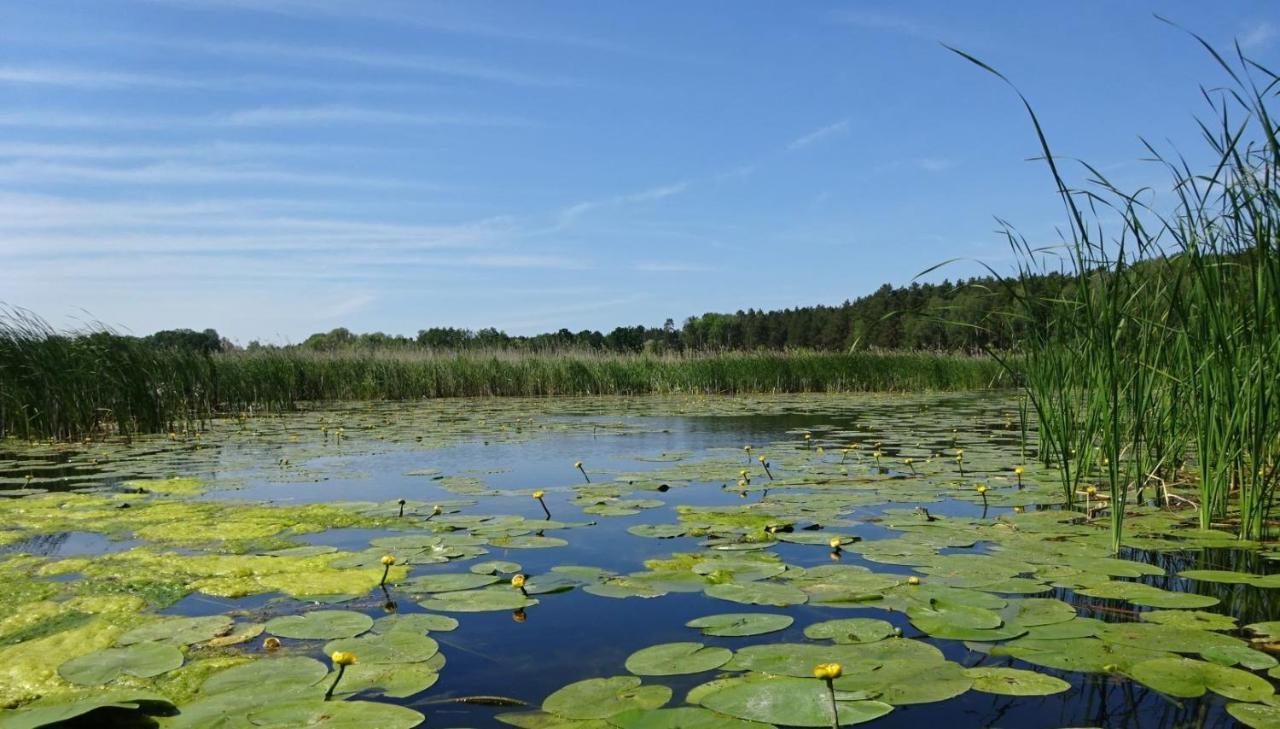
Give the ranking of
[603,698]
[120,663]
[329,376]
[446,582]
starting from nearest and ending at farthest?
[603,698]
[120,663]
[446,582]
[329,376]

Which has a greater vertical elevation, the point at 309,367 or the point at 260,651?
the point at 309,367

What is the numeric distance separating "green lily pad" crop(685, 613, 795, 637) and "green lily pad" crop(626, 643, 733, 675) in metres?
0.15

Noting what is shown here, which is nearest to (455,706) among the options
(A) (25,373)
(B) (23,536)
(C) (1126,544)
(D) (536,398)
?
(C) (1126,544)

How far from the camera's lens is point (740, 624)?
2168 millimetres

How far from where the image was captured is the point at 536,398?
17.7 metres

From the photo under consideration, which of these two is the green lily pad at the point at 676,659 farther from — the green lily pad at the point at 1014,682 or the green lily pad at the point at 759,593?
the green lily pad at the point at 1014,682

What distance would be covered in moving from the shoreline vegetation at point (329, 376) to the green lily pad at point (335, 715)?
27.4ft

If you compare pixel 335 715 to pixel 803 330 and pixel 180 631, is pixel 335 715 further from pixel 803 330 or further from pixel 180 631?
pixel 803 330

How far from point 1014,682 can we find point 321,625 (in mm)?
1827

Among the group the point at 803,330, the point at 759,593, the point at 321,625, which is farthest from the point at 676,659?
the point at 803,330

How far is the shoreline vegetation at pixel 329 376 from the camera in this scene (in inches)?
328

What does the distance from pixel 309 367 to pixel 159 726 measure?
16057mm

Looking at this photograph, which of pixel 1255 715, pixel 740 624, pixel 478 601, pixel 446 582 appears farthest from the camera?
pixel 446 582

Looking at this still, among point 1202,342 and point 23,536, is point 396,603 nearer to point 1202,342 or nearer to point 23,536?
point 23,536
